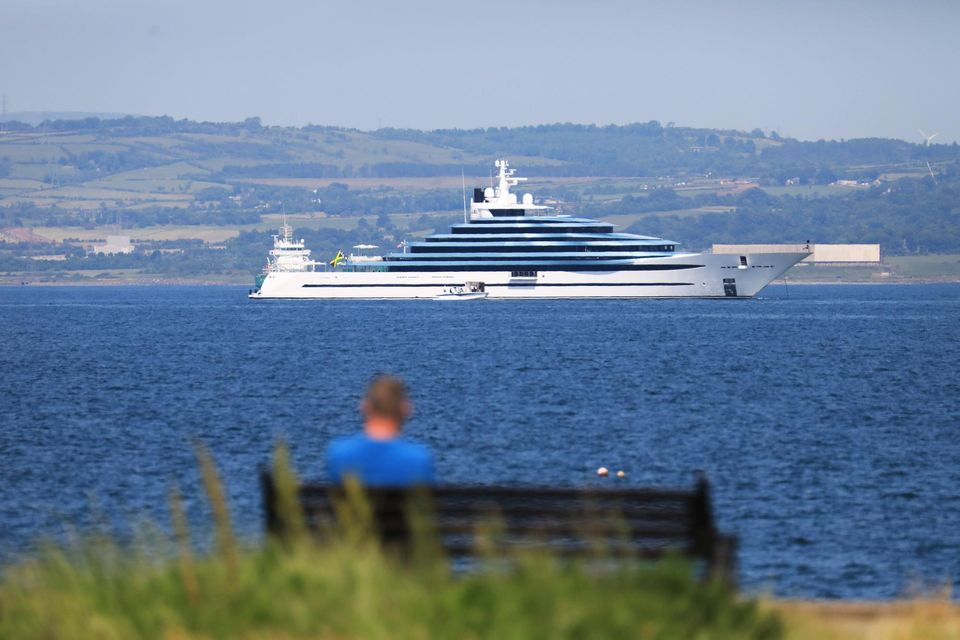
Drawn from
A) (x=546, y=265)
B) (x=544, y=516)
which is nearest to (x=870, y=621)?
(x=544, y=516)

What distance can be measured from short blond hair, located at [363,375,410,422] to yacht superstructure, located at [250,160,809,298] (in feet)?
325

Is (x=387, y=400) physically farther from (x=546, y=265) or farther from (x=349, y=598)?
(x=546, y=265)

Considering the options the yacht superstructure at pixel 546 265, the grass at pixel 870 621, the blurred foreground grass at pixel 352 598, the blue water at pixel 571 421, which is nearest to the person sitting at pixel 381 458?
the blurred foreground grass at pixel 352 598

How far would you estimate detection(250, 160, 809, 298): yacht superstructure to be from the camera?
106938 millimetres

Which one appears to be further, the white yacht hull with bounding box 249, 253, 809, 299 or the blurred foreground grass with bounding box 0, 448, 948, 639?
the white yacht hull with bounding box 249, 253, 809, 299

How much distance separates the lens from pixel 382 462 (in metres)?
7.72

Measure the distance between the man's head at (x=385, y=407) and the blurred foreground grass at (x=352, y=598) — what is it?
1.36 feet

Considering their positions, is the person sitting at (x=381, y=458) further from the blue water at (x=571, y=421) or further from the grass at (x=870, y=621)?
the blue water at (x=571, y=421)

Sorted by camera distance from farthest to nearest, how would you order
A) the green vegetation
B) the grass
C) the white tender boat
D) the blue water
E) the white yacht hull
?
1. the white tender boat
2. the white yacht hull
3. the blue water
4. the grass
5. the green vegetation

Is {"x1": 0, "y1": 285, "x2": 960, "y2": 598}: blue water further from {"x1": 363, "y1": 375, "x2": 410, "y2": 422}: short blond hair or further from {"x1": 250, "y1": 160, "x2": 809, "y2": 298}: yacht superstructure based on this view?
{"x1": 250, "y1": 160, "x2": 809, "y2": 298}: yacht superstructure

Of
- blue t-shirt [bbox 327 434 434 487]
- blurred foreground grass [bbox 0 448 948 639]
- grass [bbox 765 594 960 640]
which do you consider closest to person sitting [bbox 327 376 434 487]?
blue t-shirt [bbox 327 434 434 487]

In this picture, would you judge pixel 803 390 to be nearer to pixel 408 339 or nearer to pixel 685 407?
pixel 685 407

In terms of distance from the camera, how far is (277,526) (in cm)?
803

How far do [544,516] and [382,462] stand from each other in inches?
32.9
